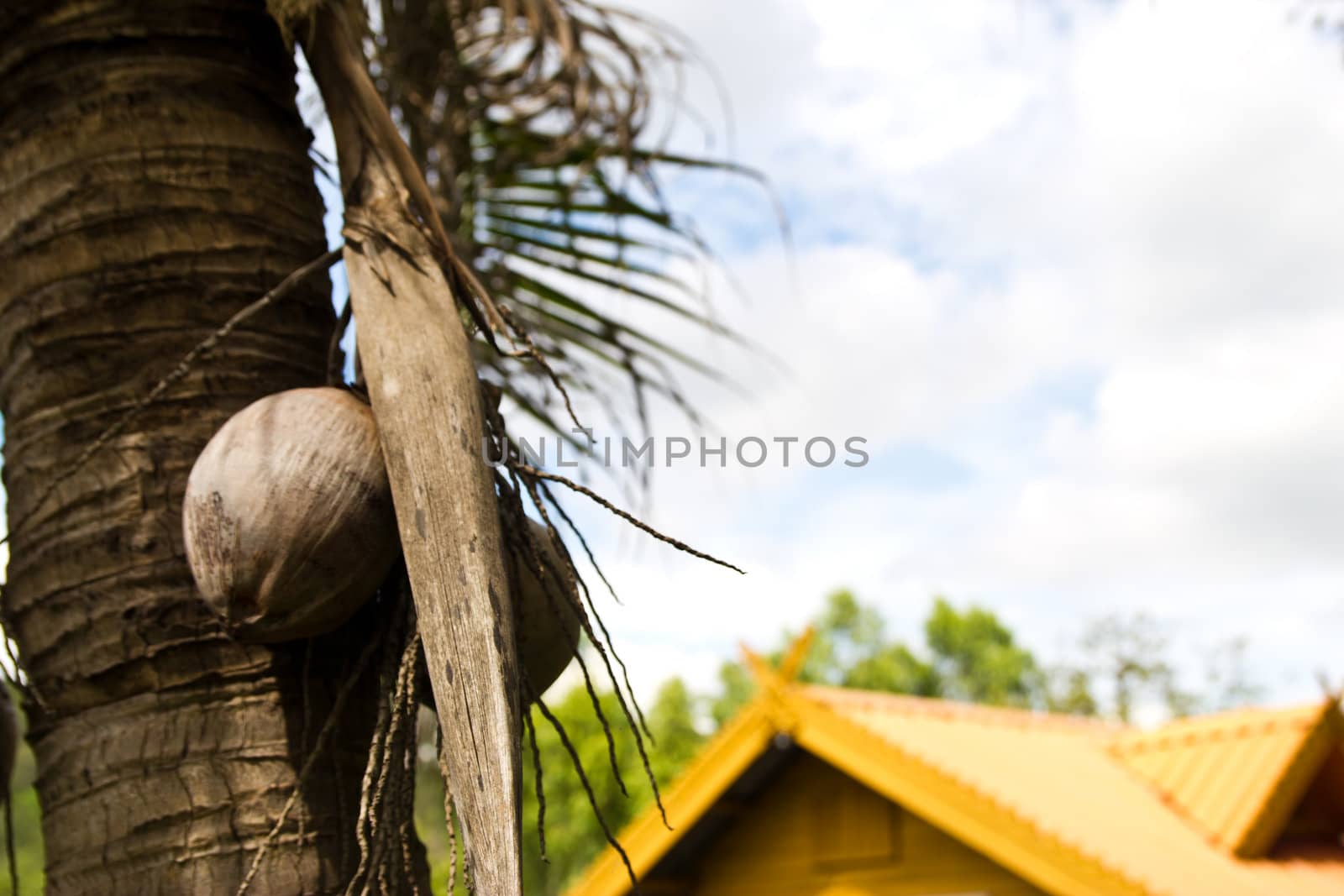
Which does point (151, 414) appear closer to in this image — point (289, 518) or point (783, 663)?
point (289, 518)

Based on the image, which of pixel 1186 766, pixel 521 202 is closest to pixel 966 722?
pixel 1186 766

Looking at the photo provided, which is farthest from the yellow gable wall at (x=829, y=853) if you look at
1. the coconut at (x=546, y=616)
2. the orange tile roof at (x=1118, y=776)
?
the coconut at (x=546, y=616)

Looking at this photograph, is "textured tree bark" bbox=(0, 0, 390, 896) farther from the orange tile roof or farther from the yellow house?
the orange tile roof

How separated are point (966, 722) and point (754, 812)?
5.58 feet

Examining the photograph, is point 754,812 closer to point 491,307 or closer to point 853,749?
point 853,749

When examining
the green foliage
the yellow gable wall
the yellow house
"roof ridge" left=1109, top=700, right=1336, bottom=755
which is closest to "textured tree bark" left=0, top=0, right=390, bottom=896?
the yellow house

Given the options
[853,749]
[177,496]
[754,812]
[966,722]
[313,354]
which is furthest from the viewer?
[966,722]

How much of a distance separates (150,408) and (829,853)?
6704 millimetres

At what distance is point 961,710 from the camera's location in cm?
870

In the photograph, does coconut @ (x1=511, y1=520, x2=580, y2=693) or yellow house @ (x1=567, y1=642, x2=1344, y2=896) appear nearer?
coconut @ (x1=511, y1=520, x2=580, y2=693)

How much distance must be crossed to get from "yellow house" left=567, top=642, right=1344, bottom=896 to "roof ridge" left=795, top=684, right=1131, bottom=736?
1.1 inches

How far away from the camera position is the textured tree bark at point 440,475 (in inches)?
41.8

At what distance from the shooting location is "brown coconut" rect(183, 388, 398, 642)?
1186 millimetres

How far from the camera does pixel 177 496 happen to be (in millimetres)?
1351
